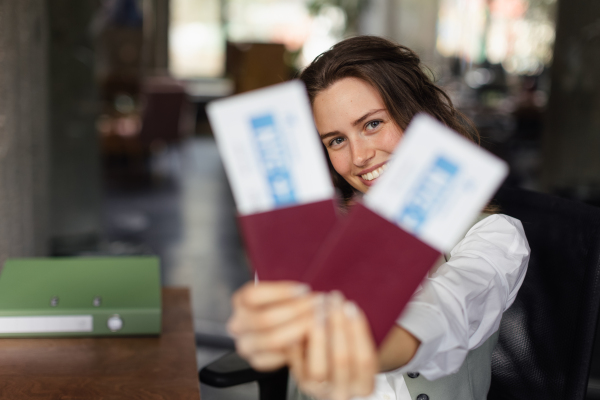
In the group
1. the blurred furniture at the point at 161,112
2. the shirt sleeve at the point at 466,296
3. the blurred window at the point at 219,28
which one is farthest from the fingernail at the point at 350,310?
the blurred window at the point at 219,28

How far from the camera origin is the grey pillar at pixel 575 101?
3.96 metres

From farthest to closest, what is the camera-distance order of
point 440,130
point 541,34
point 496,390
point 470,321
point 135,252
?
point 541,34 → point 135,252 → point 496,390 → point 470,321 → point 440,130

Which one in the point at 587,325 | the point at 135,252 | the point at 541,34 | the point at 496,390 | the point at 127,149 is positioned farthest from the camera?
the point at 541,34

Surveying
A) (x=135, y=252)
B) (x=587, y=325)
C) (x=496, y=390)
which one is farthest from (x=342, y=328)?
(x=135, y=252)

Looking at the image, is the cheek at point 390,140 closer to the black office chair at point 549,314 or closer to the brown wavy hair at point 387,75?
the brown wavy hair at point 387,75

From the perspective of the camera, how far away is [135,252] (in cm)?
397

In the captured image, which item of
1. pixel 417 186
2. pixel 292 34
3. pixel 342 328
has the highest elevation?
pixel 417 186

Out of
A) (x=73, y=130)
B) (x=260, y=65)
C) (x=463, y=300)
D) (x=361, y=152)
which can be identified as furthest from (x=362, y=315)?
(x=260, y=65)

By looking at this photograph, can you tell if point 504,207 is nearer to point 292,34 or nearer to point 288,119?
point 288,119

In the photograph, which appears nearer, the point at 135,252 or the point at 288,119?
the point at 288,119

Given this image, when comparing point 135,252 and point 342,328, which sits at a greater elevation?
point 342,328

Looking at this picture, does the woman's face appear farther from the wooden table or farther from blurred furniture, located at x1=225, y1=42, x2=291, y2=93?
blurred furniture, located at x1=225, y1=42, x2=291, y2=93

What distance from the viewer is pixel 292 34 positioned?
1198cm

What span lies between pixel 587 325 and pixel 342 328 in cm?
77
